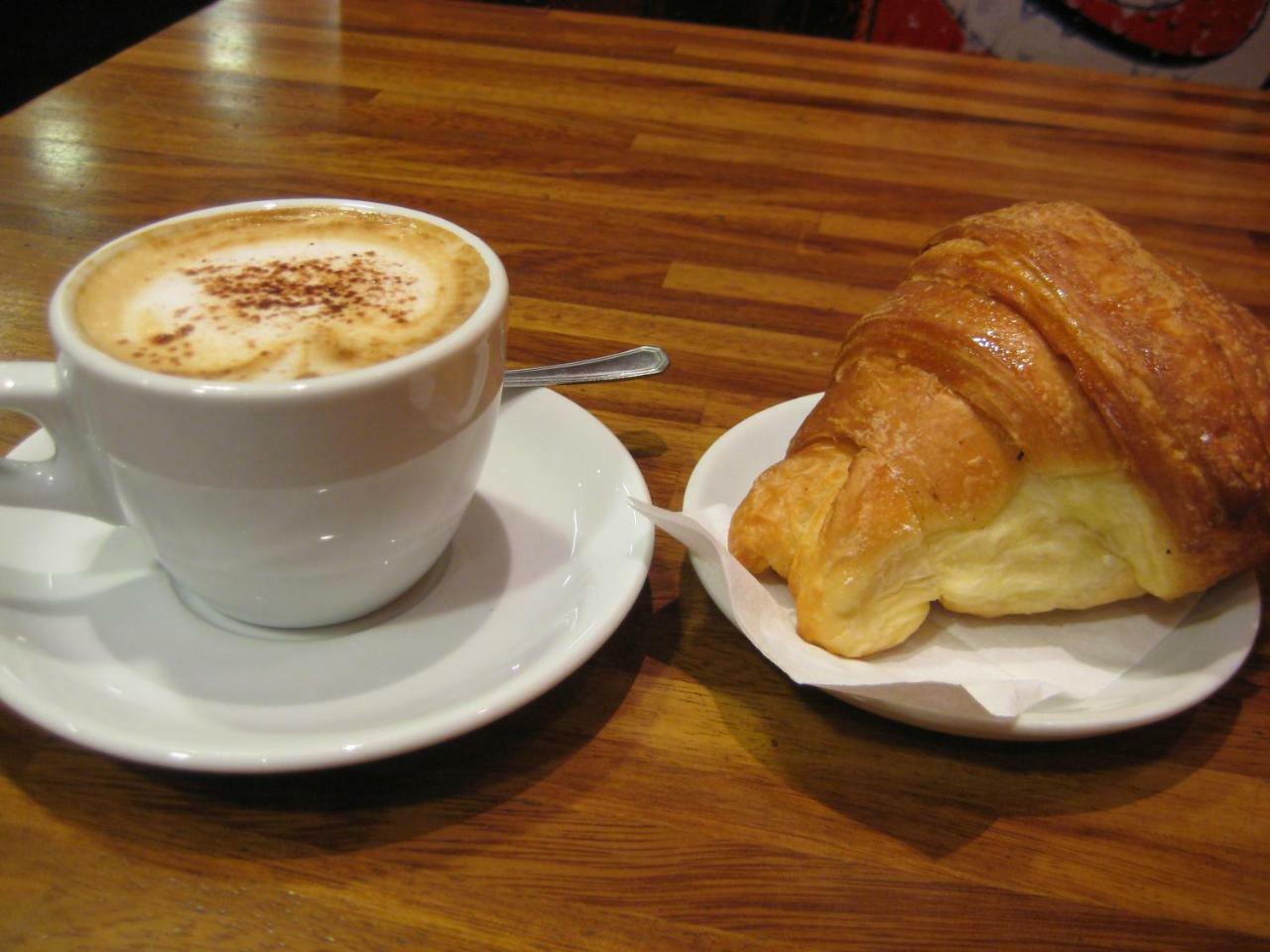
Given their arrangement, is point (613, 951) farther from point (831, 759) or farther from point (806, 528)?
point (806, 528)

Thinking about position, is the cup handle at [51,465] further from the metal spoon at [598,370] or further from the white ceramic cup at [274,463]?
the metal spoon at [598,370]

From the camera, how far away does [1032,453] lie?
70 centimetres

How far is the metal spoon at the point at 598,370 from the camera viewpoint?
95cm

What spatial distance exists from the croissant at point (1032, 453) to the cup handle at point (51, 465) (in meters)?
0.41

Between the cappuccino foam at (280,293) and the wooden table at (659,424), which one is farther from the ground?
the cappuccino foam at (280,293)

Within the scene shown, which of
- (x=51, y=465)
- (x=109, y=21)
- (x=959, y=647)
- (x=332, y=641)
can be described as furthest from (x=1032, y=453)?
(x=109, y=21)

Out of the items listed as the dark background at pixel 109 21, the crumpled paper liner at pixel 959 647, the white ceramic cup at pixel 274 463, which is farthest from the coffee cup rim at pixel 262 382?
the dark background at pixel 109 21

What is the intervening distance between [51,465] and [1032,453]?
63cm

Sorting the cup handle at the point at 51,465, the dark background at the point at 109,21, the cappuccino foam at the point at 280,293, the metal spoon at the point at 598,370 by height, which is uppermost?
the cappuccino foam at the point at 280,293

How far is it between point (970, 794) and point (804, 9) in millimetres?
2635

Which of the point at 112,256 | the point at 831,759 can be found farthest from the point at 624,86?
the point at 831,759

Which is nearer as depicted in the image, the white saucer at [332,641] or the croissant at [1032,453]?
the white saucer at [332,641]

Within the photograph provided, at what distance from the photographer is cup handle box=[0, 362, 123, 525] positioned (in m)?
0.63

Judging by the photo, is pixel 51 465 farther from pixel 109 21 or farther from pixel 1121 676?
pixel 109 21
